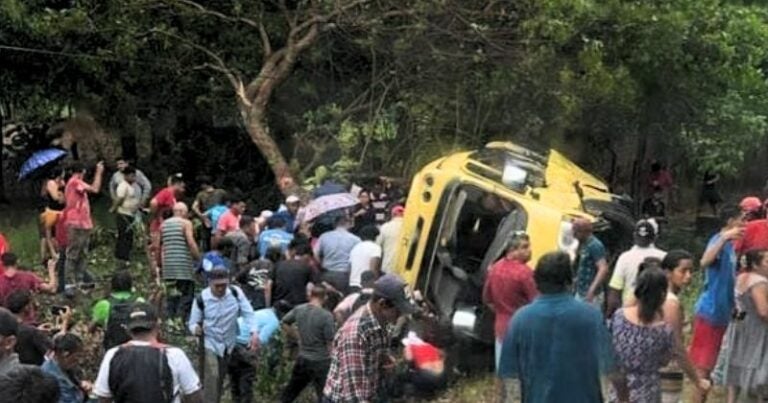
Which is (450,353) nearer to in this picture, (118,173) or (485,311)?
(485,311)

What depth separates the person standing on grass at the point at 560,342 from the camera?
242 inches

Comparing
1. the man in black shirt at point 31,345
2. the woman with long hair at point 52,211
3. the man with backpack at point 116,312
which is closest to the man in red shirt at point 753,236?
the man with backpack at point 116,312

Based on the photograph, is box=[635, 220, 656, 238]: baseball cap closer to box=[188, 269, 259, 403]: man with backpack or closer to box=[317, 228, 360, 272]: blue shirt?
box=[317, 228, 360, 272]: blue shirt

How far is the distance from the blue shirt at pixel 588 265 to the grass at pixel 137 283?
3.74 feet

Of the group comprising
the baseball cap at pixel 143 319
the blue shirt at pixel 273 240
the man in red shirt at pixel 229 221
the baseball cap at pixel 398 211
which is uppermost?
the baseball cap at pixel 398 211

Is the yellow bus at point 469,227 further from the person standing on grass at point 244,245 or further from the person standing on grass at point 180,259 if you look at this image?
the person standing on grass at point 180,259

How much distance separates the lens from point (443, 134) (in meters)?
18.6

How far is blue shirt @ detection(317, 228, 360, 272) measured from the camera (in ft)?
38.6

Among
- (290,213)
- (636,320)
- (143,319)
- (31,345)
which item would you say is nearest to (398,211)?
(290,213)

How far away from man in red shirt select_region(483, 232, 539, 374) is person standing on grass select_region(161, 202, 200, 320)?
4128 millimetres

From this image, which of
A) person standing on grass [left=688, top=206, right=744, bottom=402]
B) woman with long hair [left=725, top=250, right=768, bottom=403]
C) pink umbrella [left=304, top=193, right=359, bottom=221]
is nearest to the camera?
woman with long hair [left=725, top=250, right=768, bottom=403]

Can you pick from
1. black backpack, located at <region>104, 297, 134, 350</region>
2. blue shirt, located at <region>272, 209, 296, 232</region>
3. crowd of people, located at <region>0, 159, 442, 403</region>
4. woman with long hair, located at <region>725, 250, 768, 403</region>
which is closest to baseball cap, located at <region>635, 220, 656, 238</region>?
woman with long hair, located at <region>725, 250, 768, 403</region>

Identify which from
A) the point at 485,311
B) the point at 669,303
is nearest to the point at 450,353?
the point at 485,311

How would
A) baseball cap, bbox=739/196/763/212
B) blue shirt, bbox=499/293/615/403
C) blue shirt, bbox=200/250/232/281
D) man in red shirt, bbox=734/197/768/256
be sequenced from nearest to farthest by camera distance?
blue shirt, bbox=499/293/615/403 < man in red shirt, bbox=734/197/768/256 < baseball cap, bbox=739/196/763/212 < blue shirt, bbox=200/250/232/281
